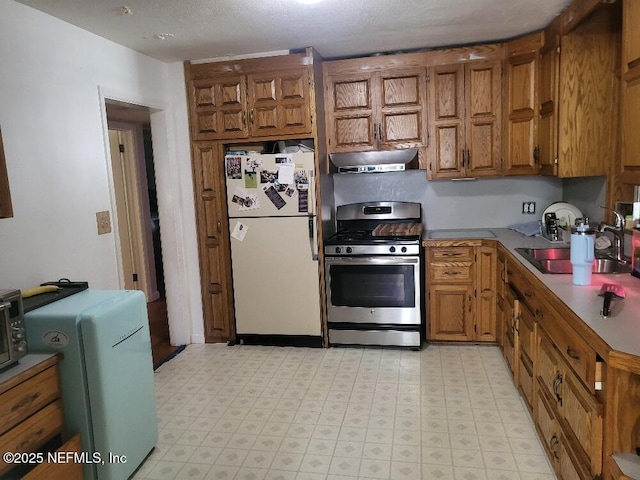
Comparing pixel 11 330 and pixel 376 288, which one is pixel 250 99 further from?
pixel 11 330

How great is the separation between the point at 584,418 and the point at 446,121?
2636 millimetres

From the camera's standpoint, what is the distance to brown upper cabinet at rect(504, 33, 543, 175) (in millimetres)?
3469

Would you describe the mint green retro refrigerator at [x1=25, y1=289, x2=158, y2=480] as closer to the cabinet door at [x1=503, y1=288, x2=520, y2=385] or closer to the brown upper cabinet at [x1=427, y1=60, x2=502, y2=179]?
the cabinet door at [x1=503, y1=288, x2=520, y2=385]

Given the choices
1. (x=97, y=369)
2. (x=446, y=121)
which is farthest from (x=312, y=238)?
(x=97, y=369)

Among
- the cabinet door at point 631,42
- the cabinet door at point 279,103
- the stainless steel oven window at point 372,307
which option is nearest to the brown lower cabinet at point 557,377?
the stainless steel oven window at point 372,307

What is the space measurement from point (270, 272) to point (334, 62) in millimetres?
1785

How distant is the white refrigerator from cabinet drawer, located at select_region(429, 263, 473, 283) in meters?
0.93

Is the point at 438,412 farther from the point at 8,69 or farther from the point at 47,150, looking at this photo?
the point at 8,69

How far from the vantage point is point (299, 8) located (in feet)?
9.08

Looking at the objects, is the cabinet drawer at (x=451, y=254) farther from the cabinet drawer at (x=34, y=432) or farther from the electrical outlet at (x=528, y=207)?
the cabinet drawer at (x=34, y=432)

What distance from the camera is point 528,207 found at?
4.11 metres

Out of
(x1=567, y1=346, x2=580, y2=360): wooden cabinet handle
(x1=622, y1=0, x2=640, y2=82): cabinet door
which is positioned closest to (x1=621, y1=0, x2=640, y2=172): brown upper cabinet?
(x1=622, y1=0, x2=640, y2=82): cabinet door

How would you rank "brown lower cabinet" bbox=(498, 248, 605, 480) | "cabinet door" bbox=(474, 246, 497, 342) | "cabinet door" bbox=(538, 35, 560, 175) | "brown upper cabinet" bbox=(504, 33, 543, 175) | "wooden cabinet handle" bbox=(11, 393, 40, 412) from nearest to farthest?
"brown lower cabinet" bbox=(498, 248, 605, 480) < "wooden cabinet handle" bbox=(11, 393, 40, 412) < "cabinet door" bbox=(538, 35, 560, 175) < "brown upper cabinet" bbox=(504, 33, 543, 175) < "cabinet door" bbox=(474, 246, 497, 342)

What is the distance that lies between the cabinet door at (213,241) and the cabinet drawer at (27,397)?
6.70 feet
